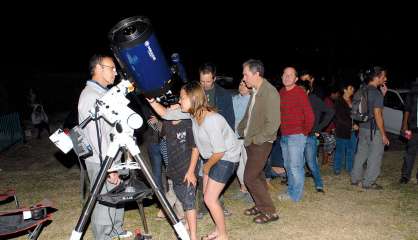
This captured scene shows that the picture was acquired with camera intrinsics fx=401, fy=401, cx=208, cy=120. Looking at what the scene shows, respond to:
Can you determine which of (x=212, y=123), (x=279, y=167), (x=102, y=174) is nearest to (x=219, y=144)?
(x=212, y=123)

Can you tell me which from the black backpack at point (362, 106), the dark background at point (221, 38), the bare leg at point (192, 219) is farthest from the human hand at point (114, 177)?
the dark background at point (221, 38)

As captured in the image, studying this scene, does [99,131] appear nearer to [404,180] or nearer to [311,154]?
[311,154]

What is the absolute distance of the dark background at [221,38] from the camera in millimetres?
22422

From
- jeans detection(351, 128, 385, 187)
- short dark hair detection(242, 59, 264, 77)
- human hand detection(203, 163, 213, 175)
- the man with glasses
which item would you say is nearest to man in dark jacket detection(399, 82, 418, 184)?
jeans detection(351, 128, 385, 187)

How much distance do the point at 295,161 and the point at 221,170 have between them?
72.6 inches

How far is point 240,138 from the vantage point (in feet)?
17.8

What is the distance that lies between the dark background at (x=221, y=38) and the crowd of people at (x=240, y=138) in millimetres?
13258

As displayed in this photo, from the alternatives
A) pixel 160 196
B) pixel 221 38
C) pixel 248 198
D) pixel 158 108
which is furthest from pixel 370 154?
pixel 221 38

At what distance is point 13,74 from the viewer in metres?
18.5

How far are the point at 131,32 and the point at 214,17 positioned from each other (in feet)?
105

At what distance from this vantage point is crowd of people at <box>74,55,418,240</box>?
3953mm

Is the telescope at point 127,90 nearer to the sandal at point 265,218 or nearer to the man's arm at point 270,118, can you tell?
the man's arm at point 270,118

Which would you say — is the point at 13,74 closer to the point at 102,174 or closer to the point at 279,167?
the point at 279,167

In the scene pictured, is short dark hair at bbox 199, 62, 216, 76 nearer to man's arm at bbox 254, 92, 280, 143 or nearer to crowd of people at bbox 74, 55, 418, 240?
crowd of people at bbox 74, 55, 418, 240
